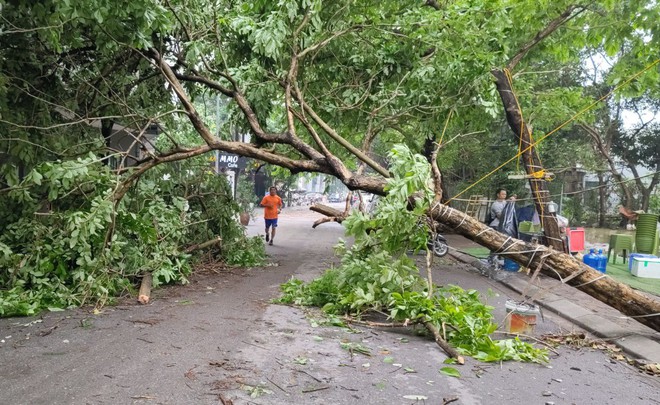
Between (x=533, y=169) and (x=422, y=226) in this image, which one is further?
(x=533, y=169)

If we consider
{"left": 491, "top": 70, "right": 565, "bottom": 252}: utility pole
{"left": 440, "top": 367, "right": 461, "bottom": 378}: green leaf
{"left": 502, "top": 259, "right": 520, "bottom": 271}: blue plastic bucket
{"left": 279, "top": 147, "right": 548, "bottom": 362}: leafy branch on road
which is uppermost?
{"left": 491, "top": 70, "right": 565, "bottom": 252}: utility pole

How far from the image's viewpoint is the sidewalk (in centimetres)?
595

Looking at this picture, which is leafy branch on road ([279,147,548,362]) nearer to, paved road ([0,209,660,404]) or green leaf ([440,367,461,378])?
paved road ([0,209,660,404])

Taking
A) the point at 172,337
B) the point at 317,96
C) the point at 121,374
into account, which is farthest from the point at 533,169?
the point at 121,374

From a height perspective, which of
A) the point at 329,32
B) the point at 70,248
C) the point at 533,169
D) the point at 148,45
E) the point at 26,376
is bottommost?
the point at 26,376

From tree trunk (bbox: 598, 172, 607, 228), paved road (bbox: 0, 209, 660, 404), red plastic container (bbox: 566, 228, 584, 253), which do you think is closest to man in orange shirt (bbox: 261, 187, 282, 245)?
red plastic container (bbox: 566, 228, 584, 253)

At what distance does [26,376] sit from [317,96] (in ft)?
24.6

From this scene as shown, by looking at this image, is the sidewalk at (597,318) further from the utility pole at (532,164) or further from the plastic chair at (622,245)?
the plastic chair at (622,245)

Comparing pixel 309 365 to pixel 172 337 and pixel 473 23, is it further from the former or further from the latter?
pixel 473 23

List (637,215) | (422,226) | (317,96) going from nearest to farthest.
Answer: (422,226), (317,96), (637,215)

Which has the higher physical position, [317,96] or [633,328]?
[317,96]

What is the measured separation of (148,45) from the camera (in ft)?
22.2

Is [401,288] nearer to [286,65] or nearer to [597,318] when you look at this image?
[597,318]

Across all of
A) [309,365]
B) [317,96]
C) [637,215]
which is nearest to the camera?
[309,365]
